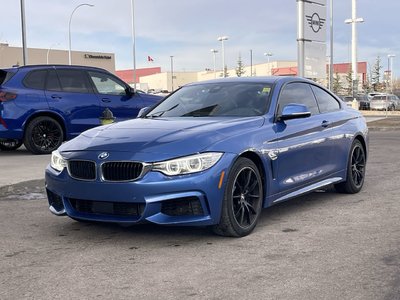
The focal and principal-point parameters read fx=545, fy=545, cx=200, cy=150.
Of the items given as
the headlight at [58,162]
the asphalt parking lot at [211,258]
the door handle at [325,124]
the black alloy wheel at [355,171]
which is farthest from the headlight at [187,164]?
the black alloy wheel at [355,171]

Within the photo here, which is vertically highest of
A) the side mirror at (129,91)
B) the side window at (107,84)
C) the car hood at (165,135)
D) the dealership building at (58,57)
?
the dealership building at (58,57)

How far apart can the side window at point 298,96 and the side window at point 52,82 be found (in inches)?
251

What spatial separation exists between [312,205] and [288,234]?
146cm

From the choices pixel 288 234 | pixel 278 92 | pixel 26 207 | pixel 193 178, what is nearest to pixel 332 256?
pixel 288 234

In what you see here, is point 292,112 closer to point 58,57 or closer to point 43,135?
point 43,135

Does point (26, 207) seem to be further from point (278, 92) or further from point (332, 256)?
point (332, 256)

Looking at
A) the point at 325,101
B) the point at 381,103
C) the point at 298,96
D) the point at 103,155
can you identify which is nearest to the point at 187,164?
the point at 103,155

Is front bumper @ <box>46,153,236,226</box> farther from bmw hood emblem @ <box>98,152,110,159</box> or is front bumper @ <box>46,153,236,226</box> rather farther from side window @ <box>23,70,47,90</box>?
side window @ <box>23,70,47,90</box>

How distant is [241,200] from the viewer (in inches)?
197

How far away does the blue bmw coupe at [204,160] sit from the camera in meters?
4.56

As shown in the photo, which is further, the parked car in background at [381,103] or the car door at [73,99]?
the parked car in background at [381,103]

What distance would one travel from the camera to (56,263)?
14.3 feet

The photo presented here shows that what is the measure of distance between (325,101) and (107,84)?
6.32 metres

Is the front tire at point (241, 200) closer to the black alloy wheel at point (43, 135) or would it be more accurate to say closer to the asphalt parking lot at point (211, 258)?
the asphalt parking lot at point (211, 258)
